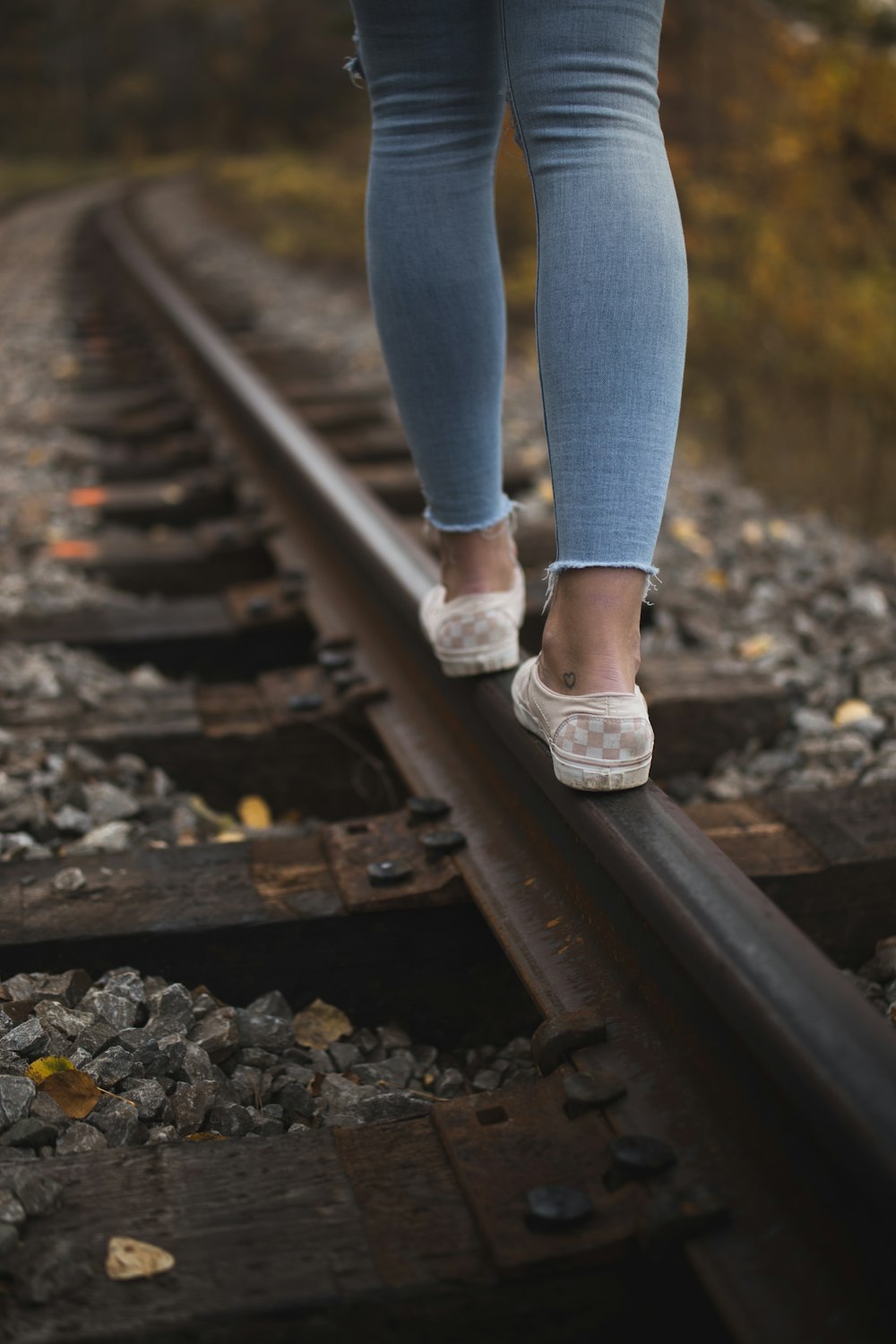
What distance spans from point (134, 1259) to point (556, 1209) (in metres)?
0.33

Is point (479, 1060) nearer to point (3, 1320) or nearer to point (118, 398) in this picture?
point (3, 1320)

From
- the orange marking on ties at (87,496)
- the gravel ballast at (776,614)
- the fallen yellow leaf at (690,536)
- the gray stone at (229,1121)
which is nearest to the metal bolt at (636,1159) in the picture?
the gray stone at (229,1121)

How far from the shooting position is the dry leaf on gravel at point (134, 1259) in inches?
38.6

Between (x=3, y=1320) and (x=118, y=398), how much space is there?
14.2 feet

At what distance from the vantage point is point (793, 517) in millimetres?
3570

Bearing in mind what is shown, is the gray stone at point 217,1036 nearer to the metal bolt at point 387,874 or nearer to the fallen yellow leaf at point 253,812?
the metal bolt at point 387,874

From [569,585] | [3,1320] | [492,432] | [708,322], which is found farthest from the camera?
[708,322]

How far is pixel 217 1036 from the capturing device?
1388mm

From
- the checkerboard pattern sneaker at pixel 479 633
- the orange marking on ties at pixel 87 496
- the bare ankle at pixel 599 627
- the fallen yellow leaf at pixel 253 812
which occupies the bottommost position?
the orange marking on ties at pixel 87 496

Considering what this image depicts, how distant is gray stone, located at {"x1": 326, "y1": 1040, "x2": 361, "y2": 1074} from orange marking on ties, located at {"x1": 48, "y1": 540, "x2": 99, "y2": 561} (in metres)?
1.79

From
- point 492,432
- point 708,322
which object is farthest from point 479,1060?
point 708,322

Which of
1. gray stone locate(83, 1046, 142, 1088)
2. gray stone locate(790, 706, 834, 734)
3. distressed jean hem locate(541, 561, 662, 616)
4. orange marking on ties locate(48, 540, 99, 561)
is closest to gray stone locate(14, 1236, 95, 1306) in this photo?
gray stone locate(83, 1046, 142, 1088)

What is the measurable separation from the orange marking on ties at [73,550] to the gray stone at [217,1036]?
1771mm

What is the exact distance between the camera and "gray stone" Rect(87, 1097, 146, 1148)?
125cm
